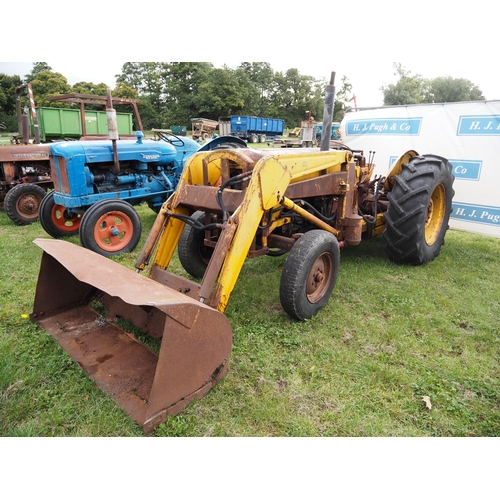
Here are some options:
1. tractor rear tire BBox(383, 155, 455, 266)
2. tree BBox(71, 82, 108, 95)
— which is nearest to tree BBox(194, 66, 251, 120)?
tree BBox(71, 82, 108, 95)

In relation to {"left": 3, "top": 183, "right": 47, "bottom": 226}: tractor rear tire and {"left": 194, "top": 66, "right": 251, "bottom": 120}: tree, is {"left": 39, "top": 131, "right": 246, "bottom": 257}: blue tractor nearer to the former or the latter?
{"left": 3, "top": 183, "right": 47, "bottom": 226}: tractor rear tire

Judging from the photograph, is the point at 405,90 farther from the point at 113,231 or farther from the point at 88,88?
the point at 113,231

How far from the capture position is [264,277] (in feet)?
13.7

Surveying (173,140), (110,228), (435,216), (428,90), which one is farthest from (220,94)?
(435,216)

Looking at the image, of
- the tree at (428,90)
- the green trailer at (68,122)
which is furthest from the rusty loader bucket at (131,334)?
the tree at (428,90)

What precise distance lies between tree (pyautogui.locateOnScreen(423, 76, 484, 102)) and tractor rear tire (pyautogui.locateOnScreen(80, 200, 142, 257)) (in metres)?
38.7

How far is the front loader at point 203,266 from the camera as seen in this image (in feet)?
7.03

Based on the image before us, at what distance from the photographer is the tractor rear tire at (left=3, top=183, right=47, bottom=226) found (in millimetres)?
6547

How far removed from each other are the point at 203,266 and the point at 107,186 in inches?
107

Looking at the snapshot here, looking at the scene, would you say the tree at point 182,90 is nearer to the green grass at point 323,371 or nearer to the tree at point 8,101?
the tree at point 8,101

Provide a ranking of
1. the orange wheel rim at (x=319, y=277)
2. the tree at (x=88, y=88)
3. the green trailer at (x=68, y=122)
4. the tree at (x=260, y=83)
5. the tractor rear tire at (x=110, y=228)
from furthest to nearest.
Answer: the tree at (x=260, y=83) → the tree at (x=88, y=88) → the green trailer at (x=68, y=122) → the tractor rear tire at (x=110, y=228) → the orange wheel rim at (x=319, y=277)

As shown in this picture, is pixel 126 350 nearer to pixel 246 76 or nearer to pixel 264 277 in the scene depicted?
pixel 264 277

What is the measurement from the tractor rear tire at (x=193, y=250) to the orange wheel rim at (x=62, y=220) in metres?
2.93

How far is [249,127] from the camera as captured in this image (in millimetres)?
30188
